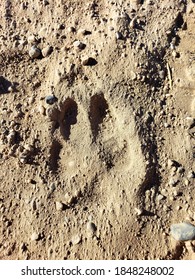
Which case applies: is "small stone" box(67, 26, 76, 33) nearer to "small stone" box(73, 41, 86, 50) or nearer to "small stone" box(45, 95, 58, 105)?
"small stone" box(73, 41, 86, 50)

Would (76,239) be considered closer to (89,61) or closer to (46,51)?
(89,61)

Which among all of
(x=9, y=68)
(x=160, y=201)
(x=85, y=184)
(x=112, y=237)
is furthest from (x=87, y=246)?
(x=9, y=68)

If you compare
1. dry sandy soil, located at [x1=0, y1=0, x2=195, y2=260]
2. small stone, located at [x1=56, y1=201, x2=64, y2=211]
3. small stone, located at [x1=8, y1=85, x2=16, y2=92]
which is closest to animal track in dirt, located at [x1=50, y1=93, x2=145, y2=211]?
dry sandy soil, located at [x1=0, y1=0, x2=195, y2=260]

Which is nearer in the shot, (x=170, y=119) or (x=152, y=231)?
(x=152, y=231)

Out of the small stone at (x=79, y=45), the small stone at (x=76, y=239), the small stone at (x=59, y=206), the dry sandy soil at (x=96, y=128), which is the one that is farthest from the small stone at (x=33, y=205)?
the small stone at (x=79, y=45)

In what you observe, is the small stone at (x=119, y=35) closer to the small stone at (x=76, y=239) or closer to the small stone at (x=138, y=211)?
the small stone at (x=138, y=211)

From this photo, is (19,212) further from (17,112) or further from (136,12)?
(136,12)
